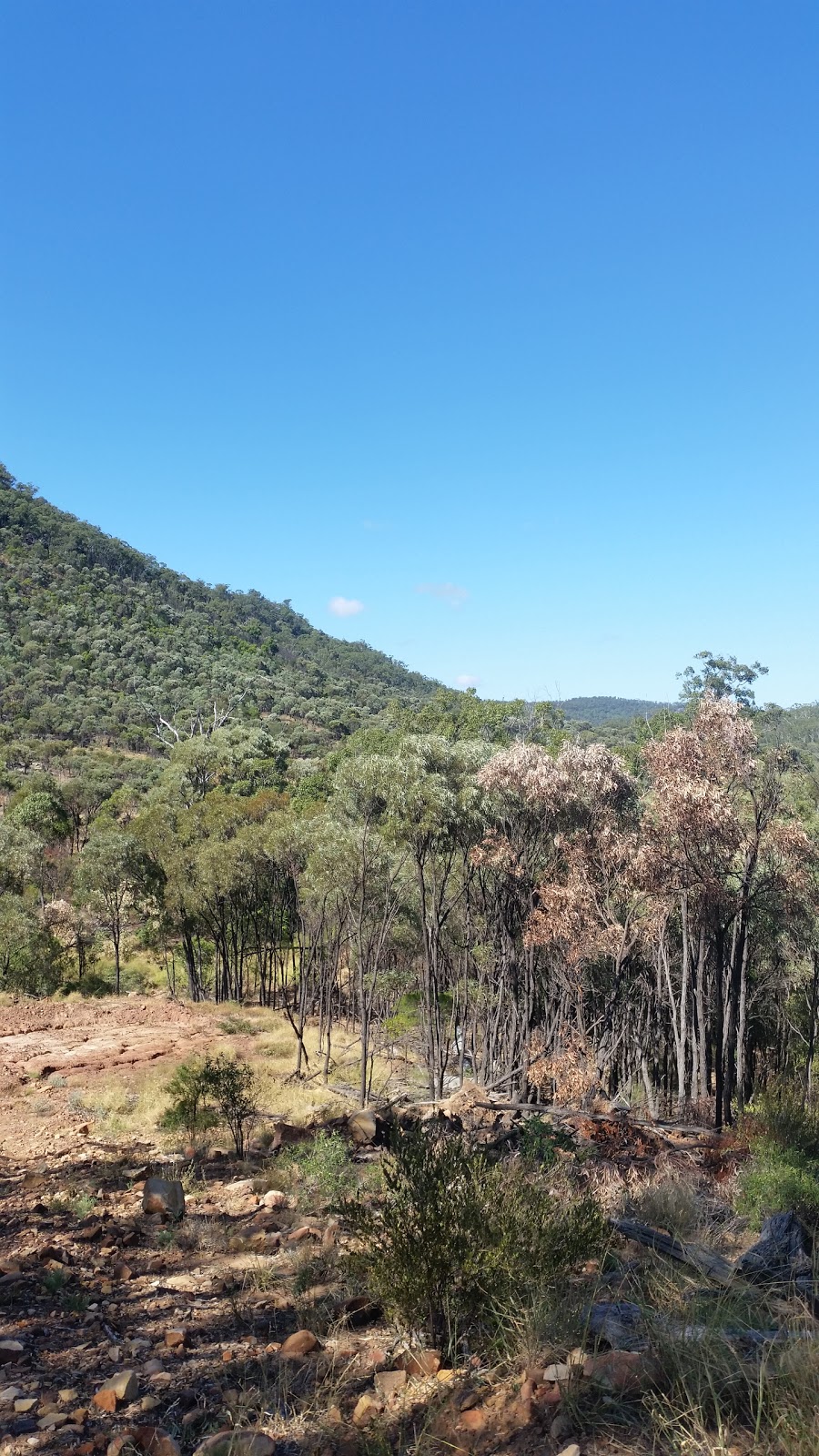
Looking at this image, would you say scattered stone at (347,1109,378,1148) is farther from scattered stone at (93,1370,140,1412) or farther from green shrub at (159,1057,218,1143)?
scattered stone at (93,1370,140,1412)

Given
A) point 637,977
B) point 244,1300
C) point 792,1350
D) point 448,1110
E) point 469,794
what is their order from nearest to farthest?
1. point 792,1350
2. point 244,1300
3. point 448,1110
4. point 469,794
5. point 637,977

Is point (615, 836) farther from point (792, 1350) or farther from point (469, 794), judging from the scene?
point (792, 1350)

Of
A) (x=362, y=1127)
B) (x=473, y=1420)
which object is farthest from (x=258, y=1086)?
(x=473, y=1420)

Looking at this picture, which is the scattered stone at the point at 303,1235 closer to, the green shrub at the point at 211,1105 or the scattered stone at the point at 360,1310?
the scattered stone at the point at 360,1310

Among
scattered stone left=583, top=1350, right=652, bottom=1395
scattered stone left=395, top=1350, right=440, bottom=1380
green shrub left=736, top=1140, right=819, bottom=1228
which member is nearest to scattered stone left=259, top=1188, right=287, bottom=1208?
scattered stone left=395, top=1350, right=440, bottom=1380

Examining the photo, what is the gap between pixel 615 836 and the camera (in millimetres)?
16250

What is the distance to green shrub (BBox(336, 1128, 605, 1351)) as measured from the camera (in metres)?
4.63

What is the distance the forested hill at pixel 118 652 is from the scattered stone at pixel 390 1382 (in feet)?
249

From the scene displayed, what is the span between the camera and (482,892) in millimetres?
21562

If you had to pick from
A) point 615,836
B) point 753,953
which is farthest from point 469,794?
point 753,953

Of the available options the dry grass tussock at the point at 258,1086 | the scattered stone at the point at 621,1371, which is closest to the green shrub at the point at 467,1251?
the scattered stone at the point at 621,1371

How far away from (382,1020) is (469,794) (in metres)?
14.1

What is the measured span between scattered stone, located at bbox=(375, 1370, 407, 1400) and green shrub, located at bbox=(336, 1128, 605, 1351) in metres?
0.32

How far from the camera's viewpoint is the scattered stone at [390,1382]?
14.1 feet
